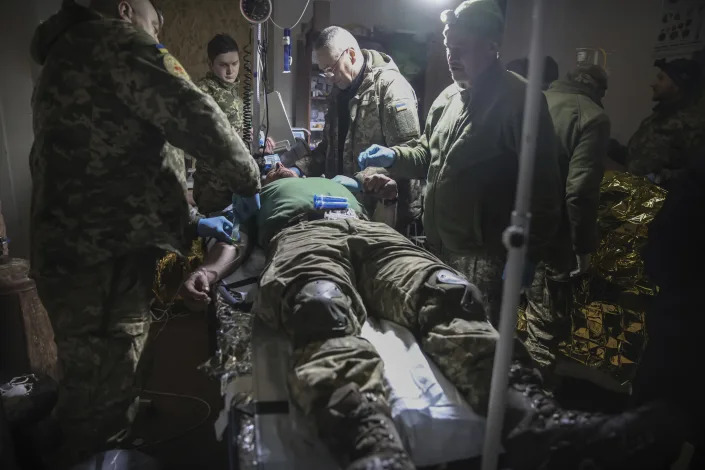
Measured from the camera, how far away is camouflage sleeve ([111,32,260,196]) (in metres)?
1.55

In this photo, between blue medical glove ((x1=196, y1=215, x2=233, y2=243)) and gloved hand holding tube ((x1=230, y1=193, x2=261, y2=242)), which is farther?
gloved hand holding tube ((x1=230, y1=193, x2=261, y2=242))

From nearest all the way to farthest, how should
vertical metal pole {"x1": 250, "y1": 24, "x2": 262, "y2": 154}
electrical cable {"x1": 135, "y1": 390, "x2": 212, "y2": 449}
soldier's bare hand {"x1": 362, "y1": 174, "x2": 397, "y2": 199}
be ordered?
electrical cable {"x1": 135, "y1": 390, "x2": 212, "y2": 449} < soldier's bare hand {"x1": 362, "y1": 174, "x2": 397, "y2": 199} < vertical metal pole {"x1": 250, "y1": 24, "x2": 262, "y2": 154}

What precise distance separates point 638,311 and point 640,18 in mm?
1696

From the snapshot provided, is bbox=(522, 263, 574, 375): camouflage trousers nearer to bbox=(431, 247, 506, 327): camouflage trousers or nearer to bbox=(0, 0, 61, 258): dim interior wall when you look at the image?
bbox=(431, 247, 506, 327): camouflage trousers

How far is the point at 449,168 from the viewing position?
2.21m

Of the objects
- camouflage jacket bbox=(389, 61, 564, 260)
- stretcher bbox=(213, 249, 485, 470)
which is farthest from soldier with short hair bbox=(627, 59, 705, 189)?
stretcher bbox=(213, 249, 485, 470)

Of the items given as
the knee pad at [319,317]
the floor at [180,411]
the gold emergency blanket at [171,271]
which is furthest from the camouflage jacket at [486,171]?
the gold emergency blanket at [171,271]

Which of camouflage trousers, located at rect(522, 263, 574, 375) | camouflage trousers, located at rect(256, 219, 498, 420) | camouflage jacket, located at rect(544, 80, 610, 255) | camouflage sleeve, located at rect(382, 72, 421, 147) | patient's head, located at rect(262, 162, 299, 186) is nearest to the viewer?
camouflage trousers, located at rect(256, 219, 498, 420)

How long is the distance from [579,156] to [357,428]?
1.48m

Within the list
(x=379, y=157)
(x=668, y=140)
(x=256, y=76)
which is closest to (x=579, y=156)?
(x=668, y=140)

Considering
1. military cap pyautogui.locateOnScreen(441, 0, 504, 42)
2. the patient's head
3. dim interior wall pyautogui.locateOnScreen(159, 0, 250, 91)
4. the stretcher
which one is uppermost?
dim interior wall pyautogui.locateOnScreen(159, 0, 250, 91)

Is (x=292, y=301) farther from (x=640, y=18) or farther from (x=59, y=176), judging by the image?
(x=640, y=18)

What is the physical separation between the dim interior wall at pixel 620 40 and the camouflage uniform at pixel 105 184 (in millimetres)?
1098

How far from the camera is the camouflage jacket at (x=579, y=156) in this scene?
176cm
